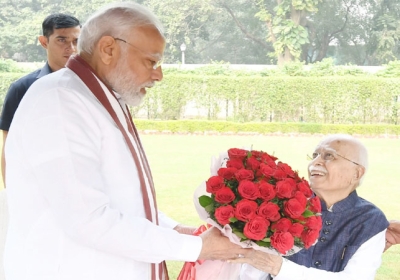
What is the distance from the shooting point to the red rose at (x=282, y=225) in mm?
1735

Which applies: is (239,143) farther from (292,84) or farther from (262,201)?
(262,201)

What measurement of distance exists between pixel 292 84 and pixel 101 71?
35.8 feet

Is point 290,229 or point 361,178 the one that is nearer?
point 290,229

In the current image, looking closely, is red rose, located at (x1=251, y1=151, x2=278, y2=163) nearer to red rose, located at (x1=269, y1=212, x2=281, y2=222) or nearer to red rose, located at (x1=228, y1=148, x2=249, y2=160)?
red rose, located at (x1=228, y1=148, x2=249, y2=160)

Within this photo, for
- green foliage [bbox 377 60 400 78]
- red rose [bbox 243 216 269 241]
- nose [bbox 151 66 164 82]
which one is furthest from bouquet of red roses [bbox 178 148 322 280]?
green foliage [bbox 377 60 400 78]

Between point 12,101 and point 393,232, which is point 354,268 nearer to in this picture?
point 393,232

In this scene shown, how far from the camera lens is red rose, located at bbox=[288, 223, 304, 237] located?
1.75 metres

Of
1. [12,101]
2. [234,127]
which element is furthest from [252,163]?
[234,127]

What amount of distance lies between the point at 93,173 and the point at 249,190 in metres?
0.49

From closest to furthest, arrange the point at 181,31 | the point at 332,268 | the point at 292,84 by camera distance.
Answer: the point at 332,268, the point at 181,31, the point at 292,84

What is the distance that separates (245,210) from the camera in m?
1.75

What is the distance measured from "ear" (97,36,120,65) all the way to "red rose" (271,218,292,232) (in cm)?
71

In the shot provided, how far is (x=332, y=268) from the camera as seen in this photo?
2.37 metres

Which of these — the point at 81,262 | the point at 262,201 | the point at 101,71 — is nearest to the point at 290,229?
the point at 262,201
